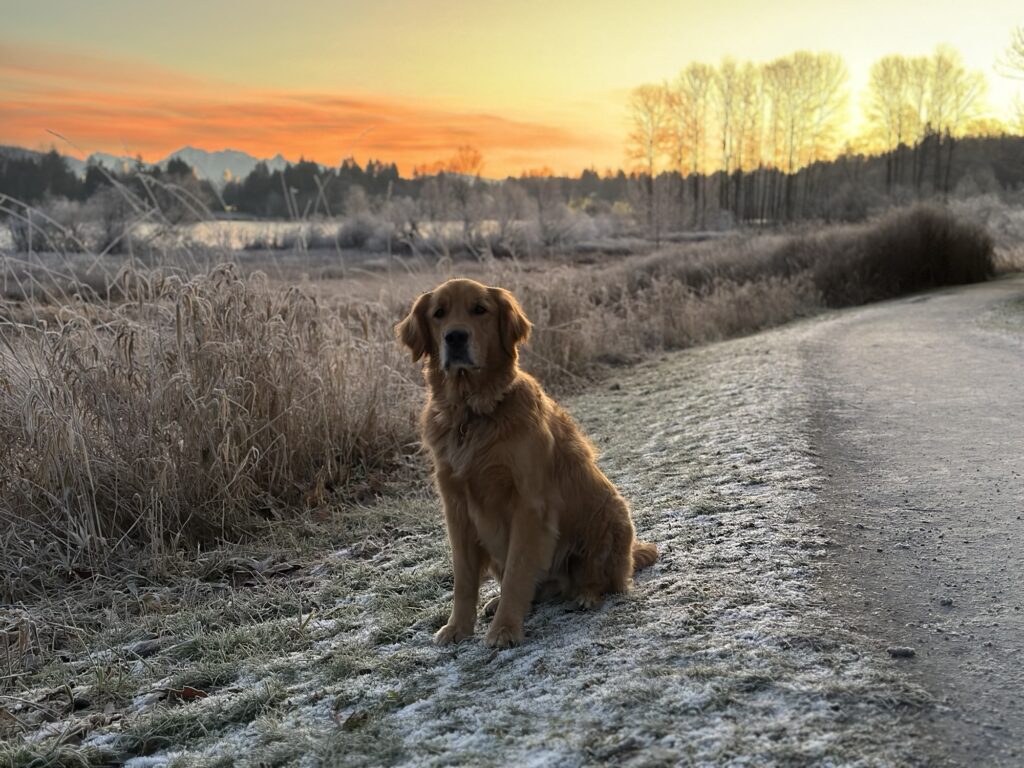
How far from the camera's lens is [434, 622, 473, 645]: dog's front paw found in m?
3.73

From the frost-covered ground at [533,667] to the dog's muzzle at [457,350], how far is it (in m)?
1.24

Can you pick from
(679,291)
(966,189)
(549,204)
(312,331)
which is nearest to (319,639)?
(312,331)

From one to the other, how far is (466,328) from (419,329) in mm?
446

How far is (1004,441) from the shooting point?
19.7ft

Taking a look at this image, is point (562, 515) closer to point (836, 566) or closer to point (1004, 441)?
point (836, 566)

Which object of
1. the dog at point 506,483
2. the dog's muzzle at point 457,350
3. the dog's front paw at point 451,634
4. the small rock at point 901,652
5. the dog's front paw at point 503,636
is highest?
the dog's muzzle at point 457,350

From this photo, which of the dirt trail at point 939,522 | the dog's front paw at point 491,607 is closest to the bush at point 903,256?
the dirt trail at point 939,522

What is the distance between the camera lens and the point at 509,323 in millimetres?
4062

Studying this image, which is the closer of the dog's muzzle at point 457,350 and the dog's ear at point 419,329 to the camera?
the dog's muzzle at point 457,350

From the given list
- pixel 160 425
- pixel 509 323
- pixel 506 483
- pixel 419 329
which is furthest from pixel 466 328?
pixel 160 425

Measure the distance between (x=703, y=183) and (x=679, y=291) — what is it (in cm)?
7342

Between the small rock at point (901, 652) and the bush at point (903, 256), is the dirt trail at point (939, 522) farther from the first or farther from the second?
the bush at point (903, 256)

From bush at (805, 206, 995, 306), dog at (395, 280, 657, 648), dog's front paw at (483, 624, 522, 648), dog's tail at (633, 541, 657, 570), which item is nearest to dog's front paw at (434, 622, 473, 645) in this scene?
dog at (395, 280, 657, 648)

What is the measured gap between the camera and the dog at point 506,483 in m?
3.58
